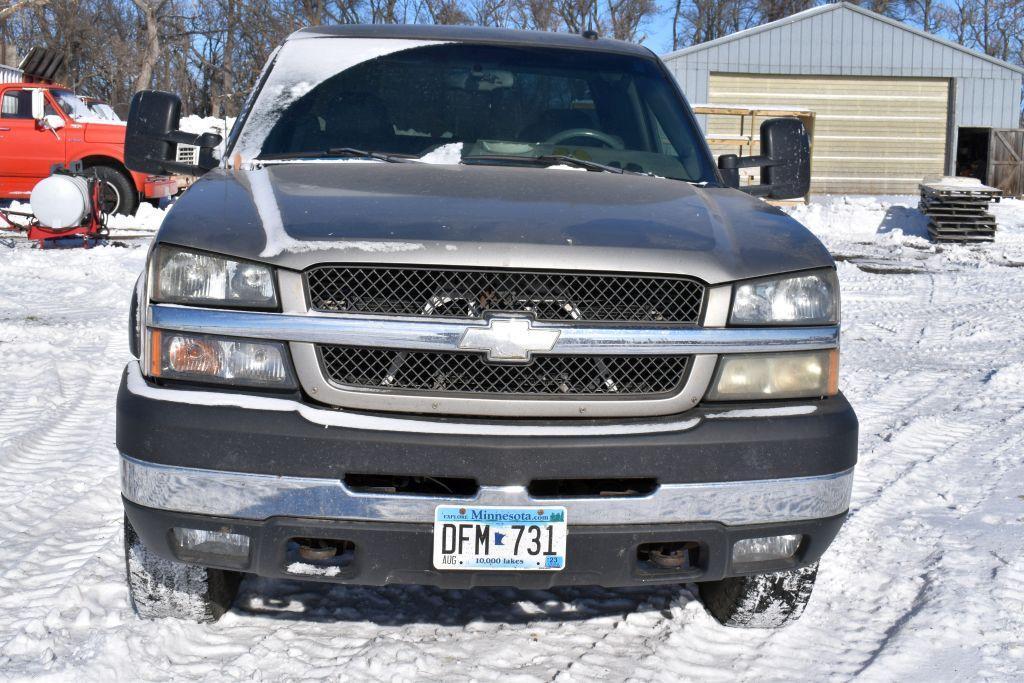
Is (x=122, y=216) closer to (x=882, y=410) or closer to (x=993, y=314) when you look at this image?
(x=993, y=314)

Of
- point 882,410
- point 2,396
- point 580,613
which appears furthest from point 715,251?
point 2,396

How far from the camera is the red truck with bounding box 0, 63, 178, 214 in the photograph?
1755 cm

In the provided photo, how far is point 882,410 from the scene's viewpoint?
6457 millimetres

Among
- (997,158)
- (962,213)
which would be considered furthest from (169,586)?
(997,158)

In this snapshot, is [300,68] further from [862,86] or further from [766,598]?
[862,86]

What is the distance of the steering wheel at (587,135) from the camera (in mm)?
4277

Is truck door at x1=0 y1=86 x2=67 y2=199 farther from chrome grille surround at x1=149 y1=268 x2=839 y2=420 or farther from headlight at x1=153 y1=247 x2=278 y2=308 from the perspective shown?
chrome grille surround at x1=149 y1=268 x2=839 y2=420

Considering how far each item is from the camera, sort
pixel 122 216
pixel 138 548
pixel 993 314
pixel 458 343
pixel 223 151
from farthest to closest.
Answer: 1. pixel 122 216
2. pixel 993 314
3. pixel 223 151
4. pixel 138 548
5. pixel 458 343

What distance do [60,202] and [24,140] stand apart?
538cm

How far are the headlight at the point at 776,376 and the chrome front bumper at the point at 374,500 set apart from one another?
0.23 meters

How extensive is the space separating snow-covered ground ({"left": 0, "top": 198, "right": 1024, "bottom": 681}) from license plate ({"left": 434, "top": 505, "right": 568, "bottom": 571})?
0.43m

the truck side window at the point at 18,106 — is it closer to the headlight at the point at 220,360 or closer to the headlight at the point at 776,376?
the headlight at the point at 220,360

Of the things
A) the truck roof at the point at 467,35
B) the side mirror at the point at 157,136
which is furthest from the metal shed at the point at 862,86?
the side mirror at the point at 157,136

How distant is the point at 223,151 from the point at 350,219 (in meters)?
1.46
